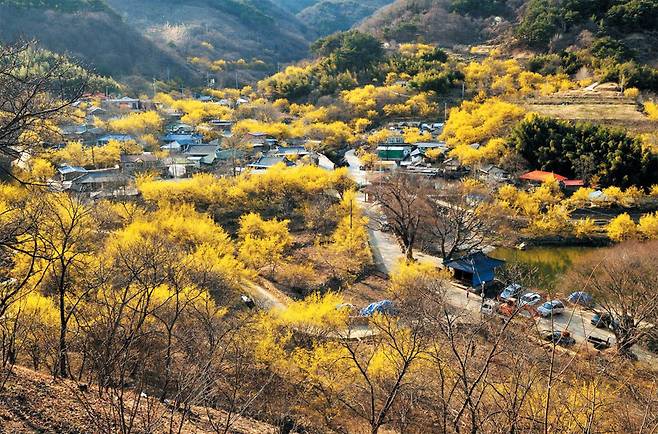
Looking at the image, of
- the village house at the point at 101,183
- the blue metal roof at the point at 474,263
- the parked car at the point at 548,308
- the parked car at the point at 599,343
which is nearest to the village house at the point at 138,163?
the village house at the point at 101,183

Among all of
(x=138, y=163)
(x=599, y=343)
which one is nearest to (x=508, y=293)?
(x=599, y=343)

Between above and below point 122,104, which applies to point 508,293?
below

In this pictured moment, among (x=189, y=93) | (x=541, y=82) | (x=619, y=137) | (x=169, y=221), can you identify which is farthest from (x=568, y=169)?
(x=189, y=93)

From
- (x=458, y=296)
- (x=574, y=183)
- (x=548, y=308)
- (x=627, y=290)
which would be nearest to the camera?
(x=627, y=290)

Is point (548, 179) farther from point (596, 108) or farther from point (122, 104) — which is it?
point (122, 104)

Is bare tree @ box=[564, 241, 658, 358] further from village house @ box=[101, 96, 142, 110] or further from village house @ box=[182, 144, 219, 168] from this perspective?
village house @ box=[101, 96, 142, 110]
